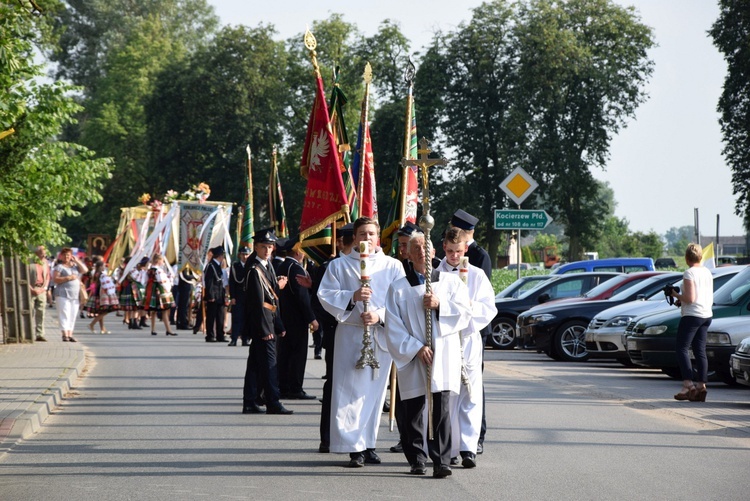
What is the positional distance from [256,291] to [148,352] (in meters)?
10.4

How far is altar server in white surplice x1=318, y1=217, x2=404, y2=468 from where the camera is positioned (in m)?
9.05

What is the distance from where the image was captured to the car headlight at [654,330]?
16.5 metres

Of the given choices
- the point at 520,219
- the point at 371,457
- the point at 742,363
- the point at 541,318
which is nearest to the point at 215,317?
the point at 520,219

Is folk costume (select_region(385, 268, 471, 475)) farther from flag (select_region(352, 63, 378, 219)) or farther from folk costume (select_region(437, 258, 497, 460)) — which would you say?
flag (select_region(352, 63, 378, 219))

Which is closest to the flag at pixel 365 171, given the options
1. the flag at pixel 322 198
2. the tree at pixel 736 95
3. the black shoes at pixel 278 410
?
the flag at pixel 322 198

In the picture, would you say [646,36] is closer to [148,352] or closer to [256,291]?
[148,352]

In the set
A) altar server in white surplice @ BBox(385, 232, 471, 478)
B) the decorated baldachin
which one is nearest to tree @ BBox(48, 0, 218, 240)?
the decorated baldachin

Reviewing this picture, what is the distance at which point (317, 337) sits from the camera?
59.4 ft

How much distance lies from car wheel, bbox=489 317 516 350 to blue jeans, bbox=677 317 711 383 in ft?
36.5

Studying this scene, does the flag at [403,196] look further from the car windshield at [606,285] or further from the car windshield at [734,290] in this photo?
the car windshield at [606,285]

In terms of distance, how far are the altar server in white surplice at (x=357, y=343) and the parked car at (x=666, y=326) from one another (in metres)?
7.97

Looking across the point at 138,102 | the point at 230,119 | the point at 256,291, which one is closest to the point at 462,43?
the point at 230,119

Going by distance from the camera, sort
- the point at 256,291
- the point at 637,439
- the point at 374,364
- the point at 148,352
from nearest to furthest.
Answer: the point at 374,364 < the point at 637,439 < the point at 256,291 < the point at 148,352

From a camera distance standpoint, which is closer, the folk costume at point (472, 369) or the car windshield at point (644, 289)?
the folk costume at point (472, 369)
